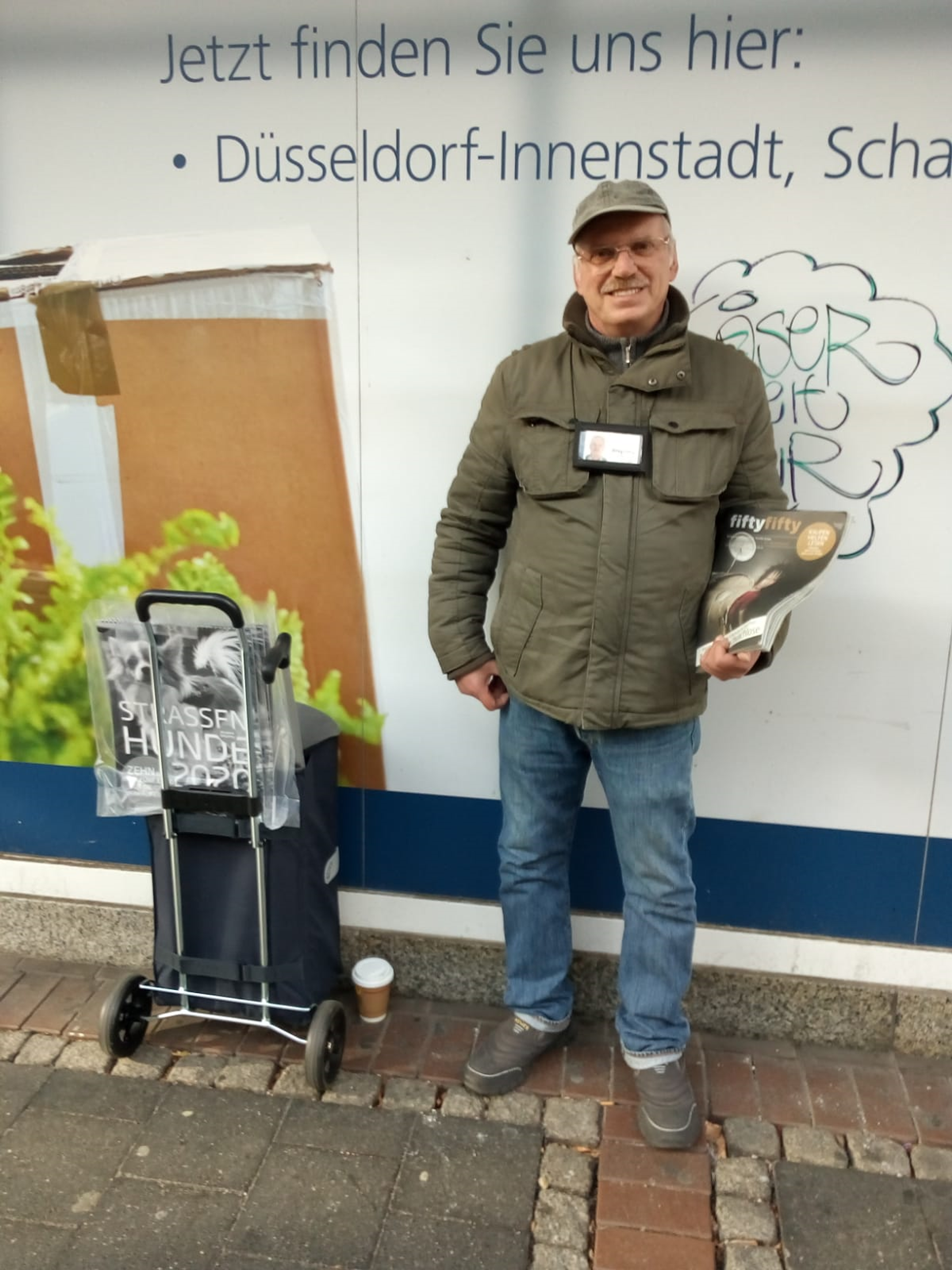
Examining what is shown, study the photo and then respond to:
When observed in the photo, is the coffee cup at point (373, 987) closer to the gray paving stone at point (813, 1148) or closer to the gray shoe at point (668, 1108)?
the gray shoe at point (668, 1108)

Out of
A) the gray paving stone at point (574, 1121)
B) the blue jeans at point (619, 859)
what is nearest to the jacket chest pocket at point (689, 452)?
the blue jeans at point (619, 859)

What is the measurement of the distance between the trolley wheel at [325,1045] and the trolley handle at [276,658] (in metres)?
0.92

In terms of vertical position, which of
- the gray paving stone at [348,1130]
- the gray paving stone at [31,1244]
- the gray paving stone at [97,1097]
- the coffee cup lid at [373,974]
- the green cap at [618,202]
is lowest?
the gray paving stone at [348,1130]

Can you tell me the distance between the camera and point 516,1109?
278 cm

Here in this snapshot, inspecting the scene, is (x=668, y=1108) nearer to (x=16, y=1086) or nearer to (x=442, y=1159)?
(x=442, y=1159)

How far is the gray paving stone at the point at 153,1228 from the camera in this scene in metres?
2.29

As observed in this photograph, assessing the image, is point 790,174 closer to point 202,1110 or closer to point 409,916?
point 409,916

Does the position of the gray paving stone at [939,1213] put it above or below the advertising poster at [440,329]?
below

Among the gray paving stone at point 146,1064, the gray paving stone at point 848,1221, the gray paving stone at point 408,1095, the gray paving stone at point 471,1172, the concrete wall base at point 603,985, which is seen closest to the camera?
the gray paving stone at point 848,1221

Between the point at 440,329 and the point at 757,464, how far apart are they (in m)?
0.94

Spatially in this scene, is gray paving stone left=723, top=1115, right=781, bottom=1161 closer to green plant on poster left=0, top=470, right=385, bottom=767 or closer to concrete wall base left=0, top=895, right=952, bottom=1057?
concrete wall base left=0, top=895, right=952, bottom=1057

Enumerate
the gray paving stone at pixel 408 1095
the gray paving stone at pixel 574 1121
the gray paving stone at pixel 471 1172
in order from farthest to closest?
the gray paving stone at pixel 408 1095 < the gray paving stone at pixel 574 1121 < the gray paving stone at pixel 471 1172

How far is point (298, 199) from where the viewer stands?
2.84 metres

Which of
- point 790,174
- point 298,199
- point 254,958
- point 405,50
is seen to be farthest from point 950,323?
point 254,958
